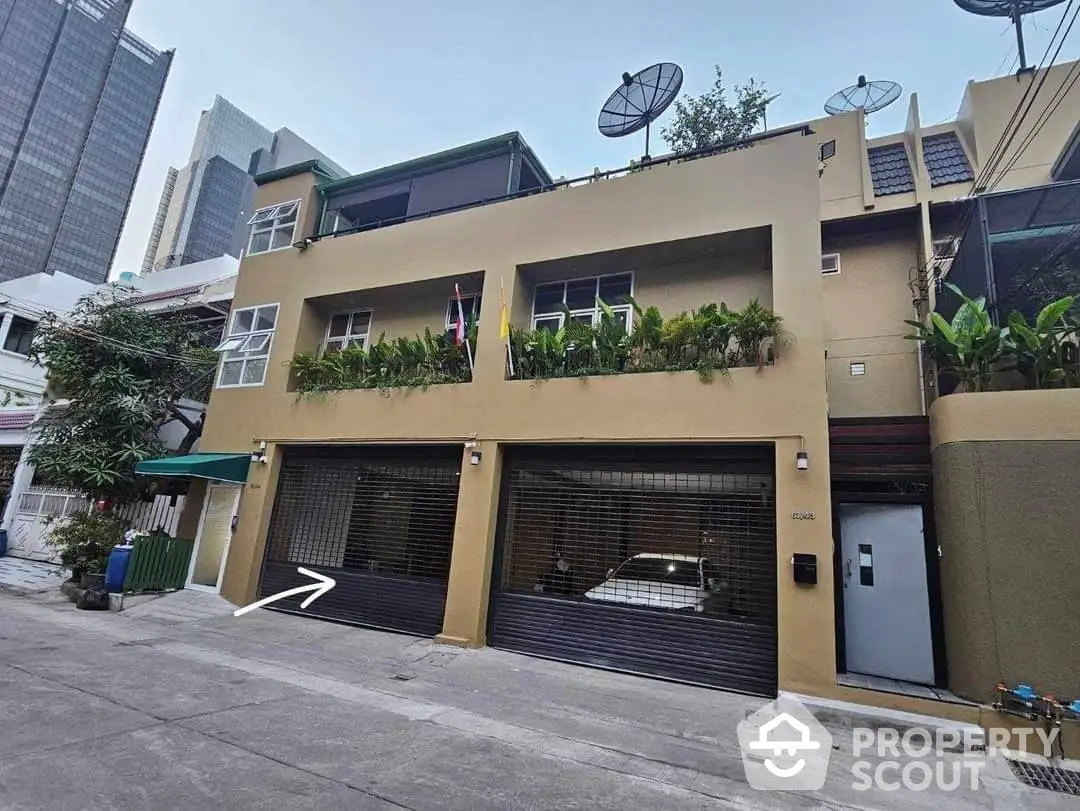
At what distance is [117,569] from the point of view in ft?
30.1

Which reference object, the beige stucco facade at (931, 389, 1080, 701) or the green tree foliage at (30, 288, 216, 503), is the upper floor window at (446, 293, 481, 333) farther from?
the beige stucco facade at (931, 389, 1080, 701)

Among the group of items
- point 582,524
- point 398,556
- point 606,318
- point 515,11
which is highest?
point 515,11

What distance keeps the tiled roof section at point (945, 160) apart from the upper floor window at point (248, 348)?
12816 mm

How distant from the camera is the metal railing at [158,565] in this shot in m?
9.38

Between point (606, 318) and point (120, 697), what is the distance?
22.9 ft

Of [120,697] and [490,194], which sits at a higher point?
[490,194]

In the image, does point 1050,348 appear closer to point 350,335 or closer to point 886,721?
point 886,721

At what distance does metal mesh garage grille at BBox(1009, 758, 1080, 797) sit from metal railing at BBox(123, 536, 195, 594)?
12067 mm

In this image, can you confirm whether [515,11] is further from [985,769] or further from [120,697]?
[985,769]

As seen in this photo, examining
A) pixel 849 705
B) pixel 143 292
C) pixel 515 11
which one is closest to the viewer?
pixel 849 705

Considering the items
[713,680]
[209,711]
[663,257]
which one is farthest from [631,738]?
[663,257]

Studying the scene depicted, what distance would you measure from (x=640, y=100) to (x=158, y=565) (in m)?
12.7

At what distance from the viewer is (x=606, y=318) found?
8078 millimetres

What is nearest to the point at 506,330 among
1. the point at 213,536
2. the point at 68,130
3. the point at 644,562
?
the point at 644,562
